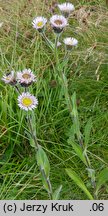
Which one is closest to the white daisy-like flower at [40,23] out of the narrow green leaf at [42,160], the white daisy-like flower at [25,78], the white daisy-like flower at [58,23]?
the white daisy-like flower at [58,23]

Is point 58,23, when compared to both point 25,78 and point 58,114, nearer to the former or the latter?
point 25,78

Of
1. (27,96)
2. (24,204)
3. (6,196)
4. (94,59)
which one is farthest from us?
A: (94,59)

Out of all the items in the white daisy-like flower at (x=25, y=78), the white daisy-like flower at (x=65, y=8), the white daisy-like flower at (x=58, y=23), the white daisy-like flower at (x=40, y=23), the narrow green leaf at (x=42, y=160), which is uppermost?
the white daisy-like flower at (x=65, y=8)

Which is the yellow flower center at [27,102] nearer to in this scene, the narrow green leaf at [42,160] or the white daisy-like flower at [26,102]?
the white daisy-like flower at [26,102]

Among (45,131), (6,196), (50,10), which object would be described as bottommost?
(6,196)

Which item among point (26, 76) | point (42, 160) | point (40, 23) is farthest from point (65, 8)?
point (42, 160)

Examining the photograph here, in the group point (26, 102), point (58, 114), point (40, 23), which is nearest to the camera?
point (26, 102)

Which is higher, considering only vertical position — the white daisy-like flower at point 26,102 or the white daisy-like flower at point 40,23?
the white daisy-like flower at point 40,23

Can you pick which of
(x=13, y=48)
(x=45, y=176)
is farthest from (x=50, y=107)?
(x=45, y=176)

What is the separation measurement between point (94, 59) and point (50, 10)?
1.71ft

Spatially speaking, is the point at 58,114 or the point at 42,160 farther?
the point at 58,114

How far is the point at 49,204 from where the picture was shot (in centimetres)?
155

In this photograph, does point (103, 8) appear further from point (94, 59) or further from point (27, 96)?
point (27, 96)

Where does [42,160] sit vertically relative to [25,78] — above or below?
below
